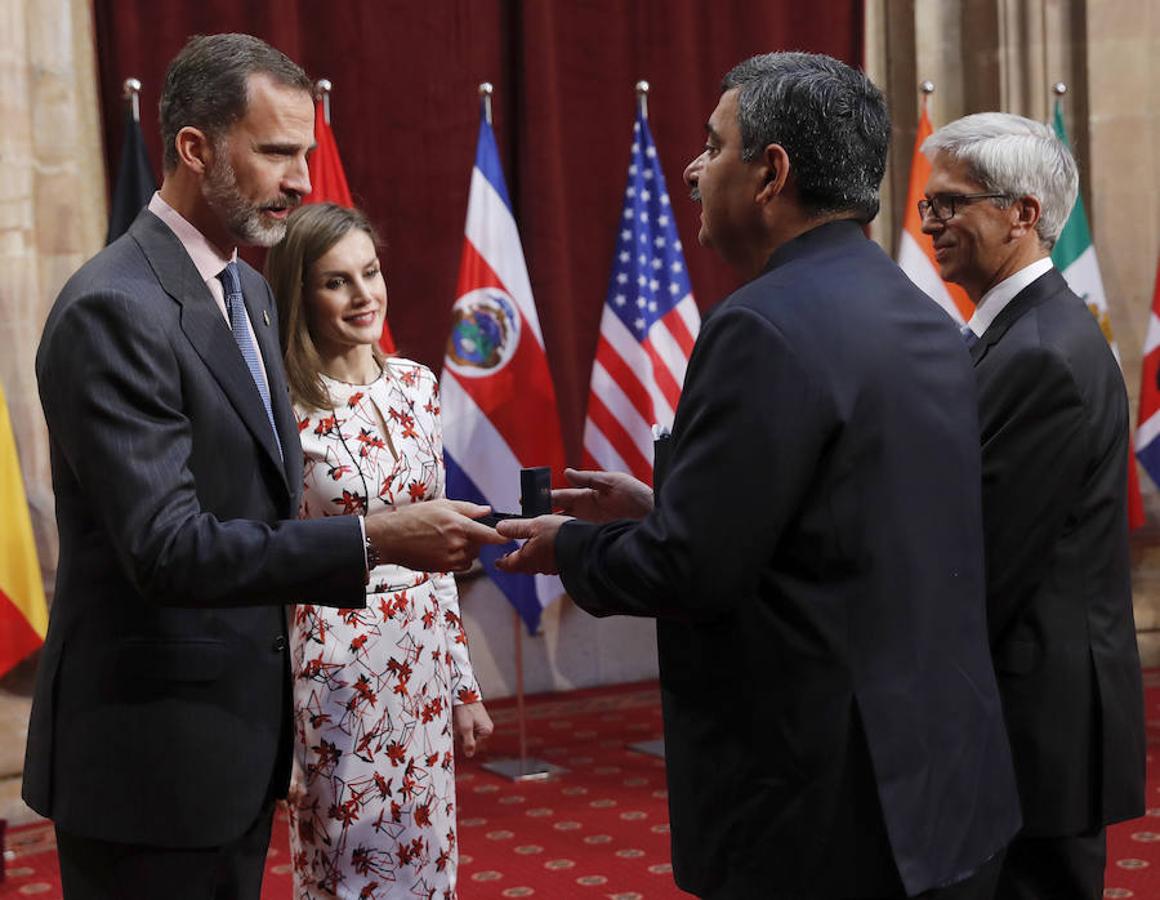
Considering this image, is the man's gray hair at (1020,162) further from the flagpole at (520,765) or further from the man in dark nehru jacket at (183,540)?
the flagpole at (520,765)

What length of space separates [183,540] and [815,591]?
86 centimetres

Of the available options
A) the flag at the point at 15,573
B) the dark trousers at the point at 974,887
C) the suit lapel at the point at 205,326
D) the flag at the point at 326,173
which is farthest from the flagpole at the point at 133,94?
the dark trousers at the point at 974,887

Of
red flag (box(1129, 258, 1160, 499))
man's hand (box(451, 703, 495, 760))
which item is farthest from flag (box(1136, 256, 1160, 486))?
man's hand (box(451, 703, 495, 760))

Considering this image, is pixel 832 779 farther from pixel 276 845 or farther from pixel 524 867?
pixel 276 845

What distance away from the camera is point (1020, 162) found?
298 cm

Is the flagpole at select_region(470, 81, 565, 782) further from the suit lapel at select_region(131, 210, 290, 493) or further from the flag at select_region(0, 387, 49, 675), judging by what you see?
the suit lapel at select_region(131, 210, 290, 493)

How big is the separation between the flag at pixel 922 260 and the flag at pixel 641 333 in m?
0.95

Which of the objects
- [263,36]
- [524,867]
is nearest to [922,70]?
[263,36]

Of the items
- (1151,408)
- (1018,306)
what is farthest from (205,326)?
(1151,408)

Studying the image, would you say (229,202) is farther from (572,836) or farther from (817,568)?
(572,836)

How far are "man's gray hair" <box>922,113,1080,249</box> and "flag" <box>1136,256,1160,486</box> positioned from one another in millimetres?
4051

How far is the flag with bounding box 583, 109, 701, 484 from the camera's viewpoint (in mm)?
6230

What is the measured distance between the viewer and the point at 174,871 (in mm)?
2262

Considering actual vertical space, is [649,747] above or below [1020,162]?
below
